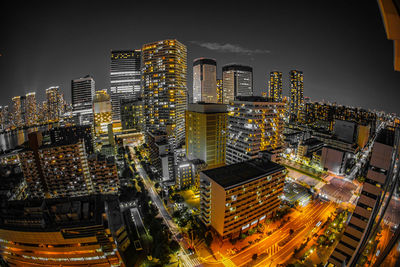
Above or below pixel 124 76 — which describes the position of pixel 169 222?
below

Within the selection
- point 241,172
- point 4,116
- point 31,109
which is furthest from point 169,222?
point 31,109

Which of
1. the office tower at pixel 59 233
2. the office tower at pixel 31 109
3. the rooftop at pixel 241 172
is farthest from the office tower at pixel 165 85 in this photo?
the office tower at pixel 31 109

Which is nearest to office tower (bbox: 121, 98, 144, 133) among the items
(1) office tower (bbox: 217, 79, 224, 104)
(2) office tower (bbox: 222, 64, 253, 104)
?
(2) office tower (bbox: 222, 64, 253, 104)

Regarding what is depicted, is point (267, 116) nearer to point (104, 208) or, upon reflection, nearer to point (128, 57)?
point (104, 208)

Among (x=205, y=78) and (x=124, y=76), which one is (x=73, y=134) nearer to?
(x=124, y=76)

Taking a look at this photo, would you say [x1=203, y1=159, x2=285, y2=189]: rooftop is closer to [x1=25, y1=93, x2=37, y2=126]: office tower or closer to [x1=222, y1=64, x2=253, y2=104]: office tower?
[x1=222, y1=64, x2=253, y2=104]: office tower

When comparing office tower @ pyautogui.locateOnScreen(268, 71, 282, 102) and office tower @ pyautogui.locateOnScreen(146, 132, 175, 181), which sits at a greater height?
office tower @ pyautogui.locateOnScreen(268, 71, 282, 102)
